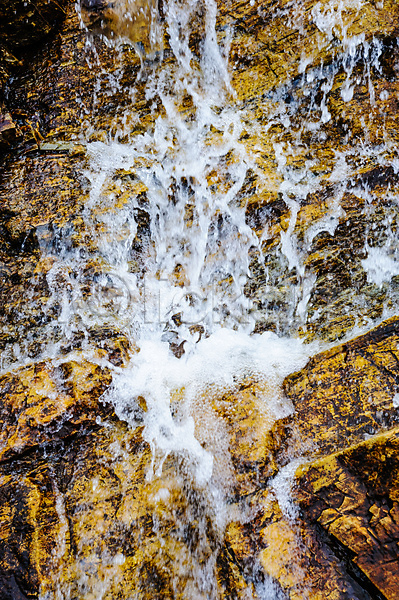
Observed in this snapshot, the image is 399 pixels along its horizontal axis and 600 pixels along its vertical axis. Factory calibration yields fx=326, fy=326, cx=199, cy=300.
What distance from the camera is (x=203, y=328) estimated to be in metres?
4.06

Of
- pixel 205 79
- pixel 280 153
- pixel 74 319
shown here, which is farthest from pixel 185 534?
pixel 205 79

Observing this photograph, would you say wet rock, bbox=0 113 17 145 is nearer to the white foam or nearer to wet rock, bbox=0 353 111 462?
wet rock, bbox=0 353 111 462

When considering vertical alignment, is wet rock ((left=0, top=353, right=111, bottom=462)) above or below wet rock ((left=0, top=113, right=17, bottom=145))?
below

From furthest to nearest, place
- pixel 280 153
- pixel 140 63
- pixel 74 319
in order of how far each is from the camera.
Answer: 1. pixel 140 63
2. pixel 280 153
3. pixel 74 319

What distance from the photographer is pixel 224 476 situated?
2982 millimetres

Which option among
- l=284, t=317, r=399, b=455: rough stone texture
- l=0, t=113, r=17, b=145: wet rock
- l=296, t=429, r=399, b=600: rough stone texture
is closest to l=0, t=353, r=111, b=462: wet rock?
l=284, t=317, r=399, b=455: rough stone texture

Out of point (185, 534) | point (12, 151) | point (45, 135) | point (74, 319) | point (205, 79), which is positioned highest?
point (205, 79)

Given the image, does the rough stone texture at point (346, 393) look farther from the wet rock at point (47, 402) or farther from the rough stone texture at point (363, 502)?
the wet rock at point (47, 402)

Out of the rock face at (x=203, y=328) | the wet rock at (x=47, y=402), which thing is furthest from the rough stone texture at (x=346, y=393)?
the wet rock at (x=47, y=402)

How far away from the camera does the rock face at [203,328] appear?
260 cm

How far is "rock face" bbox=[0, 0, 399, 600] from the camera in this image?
2596 mm

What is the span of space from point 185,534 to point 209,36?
607cm

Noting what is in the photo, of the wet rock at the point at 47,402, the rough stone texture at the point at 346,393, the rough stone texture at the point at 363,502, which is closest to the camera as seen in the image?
the rough stone texture at the point at 363,502

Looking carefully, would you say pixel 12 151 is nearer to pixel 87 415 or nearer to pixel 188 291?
pixel 188 291
